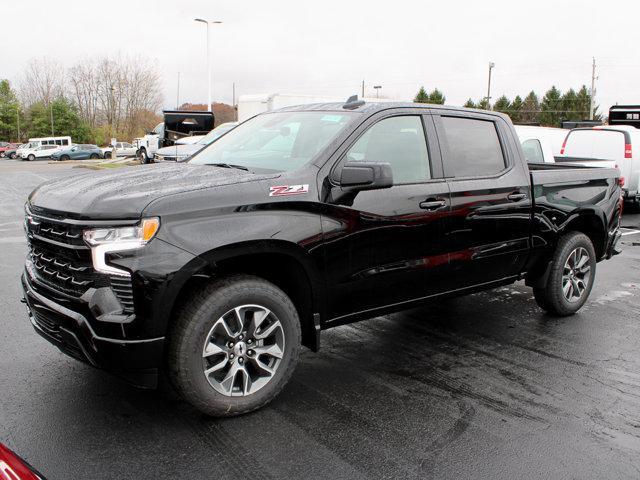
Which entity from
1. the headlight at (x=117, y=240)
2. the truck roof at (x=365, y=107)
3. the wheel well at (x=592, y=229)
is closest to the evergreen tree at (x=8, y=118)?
the truck roof at (x=365, y=107)

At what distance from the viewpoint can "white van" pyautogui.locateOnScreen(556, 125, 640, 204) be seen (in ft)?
44.7

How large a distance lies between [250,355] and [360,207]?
118 centimetres

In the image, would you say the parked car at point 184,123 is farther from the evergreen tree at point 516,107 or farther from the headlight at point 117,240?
the evergreen tree at point 516,107

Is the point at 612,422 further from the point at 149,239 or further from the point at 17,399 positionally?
the point at 17,399

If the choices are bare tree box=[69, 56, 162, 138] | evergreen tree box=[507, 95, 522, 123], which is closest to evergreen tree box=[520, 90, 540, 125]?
evergreen tree box=[507, 95, 522, 123]

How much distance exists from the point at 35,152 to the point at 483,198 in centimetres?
5838

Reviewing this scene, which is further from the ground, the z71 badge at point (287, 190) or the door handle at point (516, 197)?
the z71 badge at point (287, 190)

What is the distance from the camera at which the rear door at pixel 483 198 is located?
4.51 m

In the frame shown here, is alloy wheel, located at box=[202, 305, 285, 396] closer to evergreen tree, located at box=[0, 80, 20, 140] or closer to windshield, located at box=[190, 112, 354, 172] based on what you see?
windshield, located at box=[190, 112, 354, 172]

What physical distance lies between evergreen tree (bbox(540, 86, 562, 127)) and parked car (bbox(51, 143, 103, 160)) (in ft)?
191

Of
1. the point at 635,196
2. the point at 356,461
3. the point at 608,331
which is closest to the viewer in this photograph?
the point at 356,461

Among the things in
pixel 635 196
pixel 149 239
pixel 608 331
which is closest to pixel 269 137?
pixel 149 239

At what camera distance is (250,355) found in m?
3.54

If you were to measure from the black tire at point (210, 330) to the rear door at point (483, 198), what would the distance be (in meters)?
1.50
